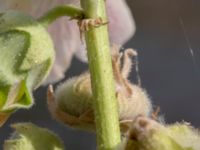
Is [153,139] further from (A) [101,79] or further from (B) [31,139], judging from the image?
(B) [31,139]

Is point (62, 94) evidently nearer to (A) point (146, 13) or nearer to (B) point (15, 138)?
(B) point (15, 138)

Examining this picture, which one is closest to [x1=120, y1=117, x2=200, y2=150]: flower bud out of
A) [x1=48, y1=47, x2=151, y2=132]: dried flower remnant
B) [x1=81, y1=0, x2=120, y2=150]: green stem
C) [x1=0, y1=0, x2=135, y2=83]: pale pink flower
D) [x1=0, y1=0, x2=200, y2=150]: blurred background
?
[x1=81, y1=0, x2=120, y2=150]: green stem

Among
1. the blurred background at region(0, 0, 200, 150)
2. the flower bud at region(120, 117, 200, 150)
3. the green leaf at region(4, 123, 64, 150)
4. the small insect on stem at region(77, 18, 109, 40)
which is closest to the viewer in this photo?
the flower bud at region(120, 117, 200, 150)

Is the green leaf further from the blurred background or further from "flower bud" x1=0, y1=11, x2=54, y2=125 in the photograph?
the blurred background

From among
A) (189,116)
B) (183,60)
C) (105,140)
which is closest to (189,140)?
(105,140)

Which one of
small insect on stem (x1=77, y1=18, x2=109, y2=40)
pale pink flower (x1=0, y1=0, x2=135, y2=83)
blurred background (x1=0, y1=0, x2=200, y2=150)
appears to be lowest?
blurred background (x1=0, y1=0, x2=200, y2=150)

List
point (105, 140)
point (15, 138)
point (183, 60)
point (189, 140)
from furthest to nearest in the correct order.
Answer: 1. point (183, 60)
2. point (15, 138)
3. point (105, 140)
4. point (189, 140)
